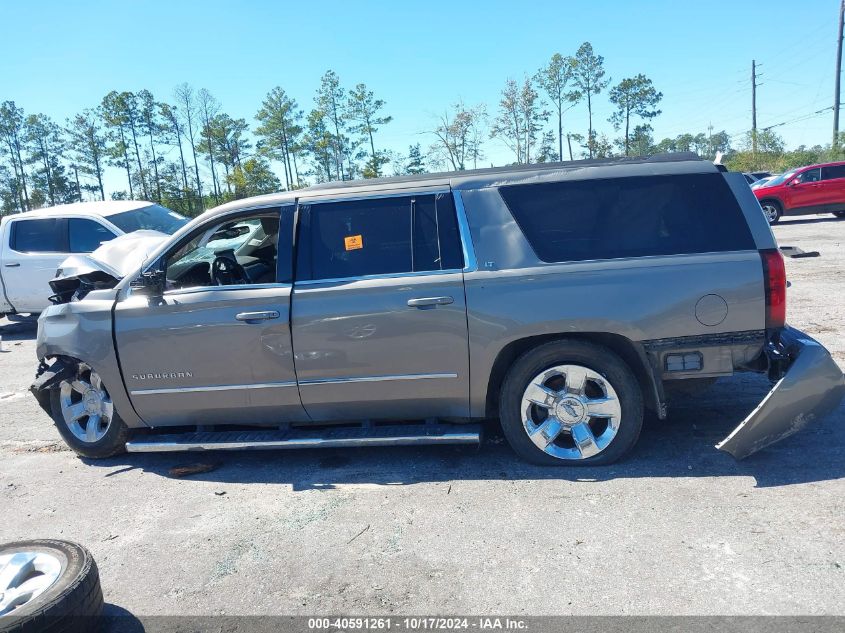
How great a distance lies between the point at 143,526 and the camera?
12.2 ft

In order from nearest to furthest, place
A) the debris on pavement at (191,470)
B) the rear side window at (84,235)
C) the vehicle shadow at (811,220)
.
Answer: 1. the debris on pavement at (191,470)
2. the rear side window at (84,235)
3. the vehicle shadow at (811,220)

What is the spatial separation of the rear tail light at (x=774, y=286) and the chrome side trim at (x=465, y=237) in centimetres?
178

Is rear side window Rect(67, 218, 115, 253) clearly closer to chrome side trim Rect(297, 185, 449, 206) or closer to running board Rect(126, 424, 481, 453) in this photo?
running board Rect(126, 424, 481, 453)

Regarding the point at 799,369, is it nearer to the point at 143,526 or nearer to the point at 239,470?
the point at 239,470

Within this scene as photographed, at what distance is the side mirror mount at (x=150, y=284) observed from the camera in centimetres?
423

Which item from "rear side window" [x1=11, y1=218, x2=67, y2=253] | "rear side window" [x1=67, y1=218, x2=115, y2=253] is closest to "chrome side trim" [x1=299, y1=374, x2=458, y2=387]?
"rear side window" [x1=67, y1=218, x2=115, y2=253]

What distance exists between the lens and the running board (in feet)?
13.1

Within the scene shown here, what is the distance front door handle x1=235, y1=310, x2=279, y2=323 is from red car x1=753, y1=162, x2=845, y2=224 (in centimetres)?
1902

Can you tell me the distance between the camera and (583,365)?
388 centimetres

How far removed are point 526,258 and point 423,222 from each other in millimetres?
740

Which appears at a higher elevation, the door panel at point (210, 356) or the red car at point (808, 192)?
the red car at point (808, 192)

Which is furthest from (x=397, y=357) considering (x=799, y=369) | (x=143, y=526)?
(x=799, y=369)

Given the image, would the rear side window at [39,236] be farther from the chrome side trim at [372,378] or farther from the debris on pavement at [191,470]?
the chrome side trim at [372,378]

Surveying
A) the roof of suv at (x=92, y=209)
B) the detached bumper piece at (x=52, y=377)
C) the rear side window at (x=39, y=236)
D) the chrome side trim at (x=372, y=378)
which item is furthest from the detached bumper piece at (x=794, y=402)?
the rear side window at (x=39, y=236)
